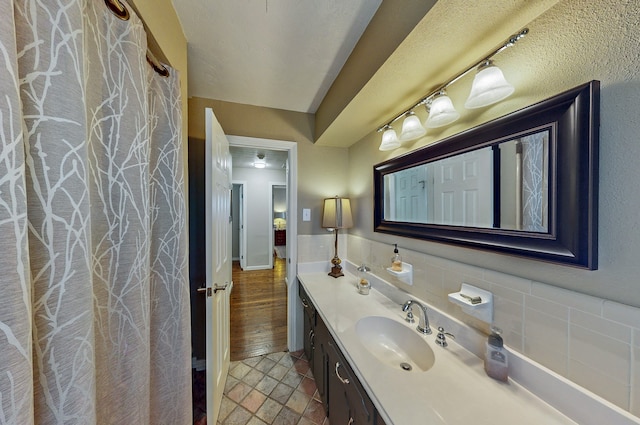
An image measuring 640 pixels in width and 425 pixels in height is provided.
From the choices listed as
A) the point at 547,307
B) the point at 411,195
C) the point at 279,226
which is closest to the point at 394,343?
the point at 547,307

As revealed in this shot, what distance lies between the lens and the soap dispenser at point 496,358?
77 centimetres

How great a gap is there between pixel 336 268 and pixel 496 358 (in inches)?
49.4

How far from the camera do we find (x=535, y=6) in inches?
26.1

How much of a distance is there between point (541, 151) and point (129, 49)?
4.46ft

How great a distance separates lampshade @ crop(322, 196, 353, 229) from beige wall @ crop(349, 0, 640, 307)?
1207 millimetres

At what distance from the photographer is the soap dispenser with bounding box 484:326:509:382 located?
772mm

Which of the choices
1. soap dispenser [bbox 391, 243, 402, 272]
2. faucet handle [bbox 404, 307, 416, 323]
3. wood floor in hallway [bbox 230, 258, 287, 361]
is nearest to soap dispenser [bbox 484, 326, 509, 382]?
faucet handle [bbox 404, 307, 416, 323]

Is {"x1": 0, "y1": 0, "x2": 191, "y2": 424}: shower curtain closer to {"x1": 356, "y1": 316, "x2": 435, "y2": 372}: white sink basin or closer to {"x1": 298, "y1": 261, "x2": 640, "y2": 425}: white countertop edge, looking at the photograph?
{"x1": 298, "y1": 261, "x2": 640, "y2": 425}: white countertop edge

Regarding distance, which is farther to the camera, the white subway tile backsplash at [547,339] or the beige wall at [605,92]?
the white subway tile backsplash at [547,339]

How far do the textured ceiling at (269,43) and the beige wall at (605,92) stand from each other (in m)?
0.66

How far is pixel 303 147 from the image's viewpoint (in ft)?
6.57

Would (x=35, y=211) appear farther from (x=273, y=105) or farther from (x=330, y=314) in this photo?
(x=273, y=105)

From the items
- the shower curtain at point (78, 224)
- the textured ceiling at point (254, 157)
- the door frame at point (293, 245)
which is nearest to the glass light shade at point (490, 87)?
the shower curtain at point (78, 224)

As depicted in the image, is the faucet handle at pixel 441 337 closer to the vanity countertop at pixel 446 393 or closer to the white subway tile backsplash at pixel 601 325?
the vanity countertop at pixel 446 393
